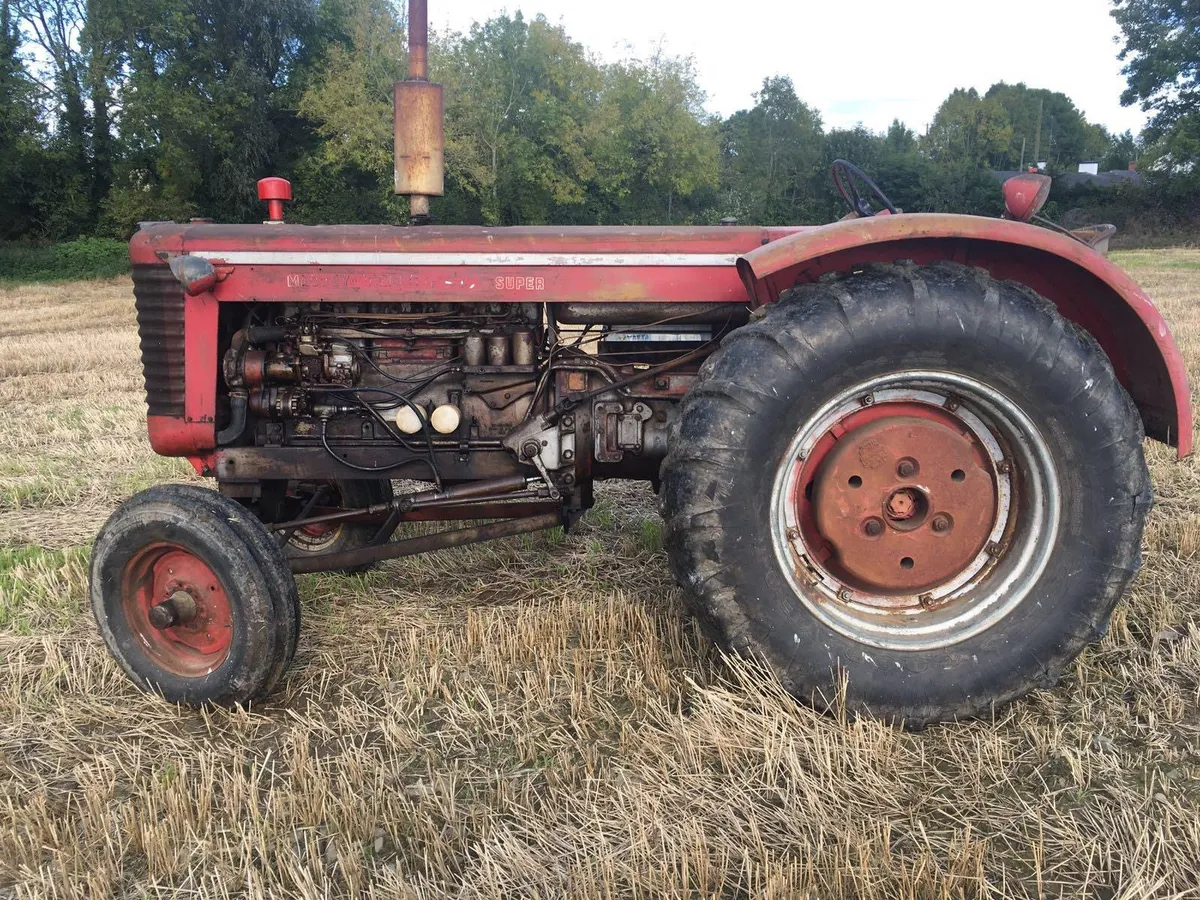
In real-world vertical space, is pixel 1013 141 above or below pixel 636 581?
above

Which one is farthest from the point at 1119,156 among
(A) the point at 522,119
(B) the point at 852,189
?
(B) the point at 852,189

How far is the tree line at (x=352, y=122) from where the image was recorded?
82.9 feet

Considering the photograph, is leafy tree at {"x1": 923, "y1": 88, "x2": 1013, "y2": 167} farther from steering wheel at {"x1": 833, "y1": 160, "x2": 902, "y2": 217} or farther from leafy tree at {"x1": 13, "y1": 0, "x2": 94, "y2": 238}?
steering wheel at {"x1": 833, "y1": 160, "x2": 902, "y2": 217}

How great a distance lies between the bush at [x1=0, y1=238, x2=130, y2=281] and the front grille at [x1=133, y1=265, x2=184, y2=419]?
22408 mm

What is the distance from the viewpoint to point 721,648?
2.33 meters

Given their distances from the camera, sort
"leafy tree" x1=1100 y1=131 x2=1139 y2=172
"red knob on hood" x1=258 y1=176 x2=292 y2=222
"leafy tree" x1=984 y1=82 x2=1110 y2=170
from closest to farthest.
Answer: "red knob on hood" x1=258 y1=176 x2=292 y2=222 → "leafy tree" x1=1100 y1=131 x2=1139 y2=172 → "leafy tree" x1=984 y1=82 x2=1110 y2=170

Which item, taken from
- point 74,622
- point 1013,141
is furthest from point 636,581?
point 1013,141

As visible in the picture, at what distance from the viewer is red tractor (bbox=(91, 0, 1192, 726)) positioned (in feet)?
7.41

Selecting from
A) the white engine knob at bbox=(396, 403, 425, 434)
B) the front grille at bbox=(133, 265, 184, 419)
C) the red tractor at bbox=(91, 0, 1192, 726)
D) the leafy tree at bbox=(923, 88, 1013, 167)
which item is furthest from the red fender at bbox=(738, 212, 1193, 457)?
the leafy tree at bbox=(923, 88, 1013, 167)

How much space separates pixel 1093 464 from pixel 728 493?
97 cm

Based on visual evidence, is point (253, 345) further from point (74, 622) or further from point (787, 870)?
point (787, 870)

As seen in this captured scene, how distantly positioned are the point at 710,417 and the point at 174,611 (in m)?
1.68

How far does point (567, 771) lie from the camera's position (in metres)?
2.22

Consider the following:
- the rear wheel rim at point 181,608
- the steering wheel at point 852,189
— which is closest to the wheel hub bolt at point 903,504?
the steering wheel at point 852,189
